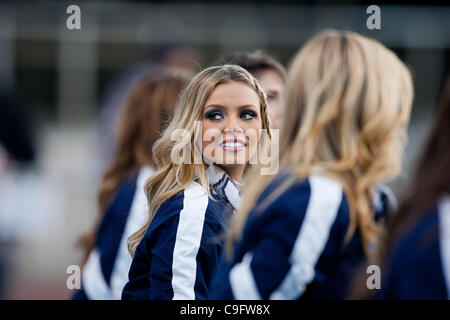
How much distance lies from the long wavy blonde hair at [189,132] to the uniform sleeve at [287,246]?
248 millimetres

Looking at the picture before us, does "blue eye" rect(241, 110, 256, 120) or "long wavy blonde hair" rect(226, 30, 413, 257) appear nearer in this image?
"long wavy blonde hair" rect(226, 30, 413, 257)

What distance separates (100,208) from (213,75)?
1532 millimetres

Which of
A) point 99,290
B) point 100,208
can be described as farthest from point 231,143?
point 100,208

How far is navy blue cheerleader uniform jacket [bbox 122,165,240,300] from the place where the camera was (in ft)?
6.40

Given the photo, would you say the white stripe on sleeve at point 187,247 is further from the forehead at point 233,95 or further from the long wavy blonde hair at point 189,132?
the forehead at point 233,95

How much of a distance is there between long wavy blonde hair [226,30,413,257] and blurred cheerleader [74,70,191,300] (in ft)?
2.61

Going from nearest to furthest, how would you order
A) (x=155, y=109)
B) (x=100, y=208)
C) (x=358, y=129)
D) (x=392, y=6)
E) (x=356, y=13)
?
1. (x=358, y=129)
2. (x=155, y=109)
3. (x=100, y=208)
4. (x=356, y=13)
5. (x=392, y=6)

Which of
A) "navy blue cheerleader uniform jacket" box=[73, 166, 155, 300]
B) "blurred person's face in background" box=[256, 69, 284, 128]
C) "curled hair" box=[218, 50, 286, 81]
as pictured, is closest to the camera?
"blurred person's face in background" box=[256, 69, 284, 128]

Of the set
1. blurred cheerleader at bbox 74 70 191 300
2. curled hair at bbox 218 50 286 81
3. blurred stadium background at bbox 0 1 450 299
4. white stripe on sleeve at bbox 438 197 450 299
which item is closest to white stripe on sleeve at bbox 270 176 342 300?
white stripe on sleeve at bbox 438 197 450 299

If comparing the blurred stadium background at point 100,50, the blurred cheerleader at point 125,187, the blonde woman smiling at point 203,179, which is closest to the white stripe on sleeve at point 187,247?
the blonde woman smiling at point 203,179

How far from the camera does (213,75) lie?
1.98 meters

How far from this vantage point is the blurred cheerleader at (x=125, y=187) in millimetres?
2828

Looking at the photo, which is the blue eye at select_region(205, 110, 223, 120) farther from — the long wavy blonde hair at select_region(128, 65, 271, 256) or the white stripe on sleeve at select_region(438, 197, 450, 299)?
the white stripe on sleeve at select_region(438, 197, 450, 299)
